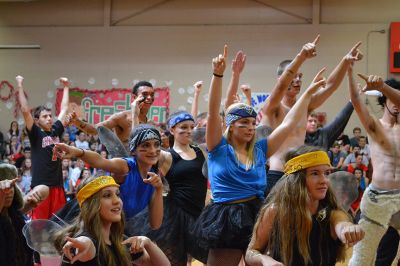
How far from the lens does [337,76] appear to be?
438 centimetres

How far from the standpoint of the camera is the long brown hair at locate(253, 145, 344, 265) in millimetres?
2758

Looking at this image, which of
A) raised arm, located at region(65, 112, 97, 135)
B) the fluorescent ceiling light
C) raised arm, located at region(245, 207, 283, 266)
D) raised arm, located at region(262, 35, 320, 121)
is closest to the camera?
raised arm, located at region(245, 207, 283, 266)

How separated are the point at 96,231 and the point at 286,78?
180 centimetres

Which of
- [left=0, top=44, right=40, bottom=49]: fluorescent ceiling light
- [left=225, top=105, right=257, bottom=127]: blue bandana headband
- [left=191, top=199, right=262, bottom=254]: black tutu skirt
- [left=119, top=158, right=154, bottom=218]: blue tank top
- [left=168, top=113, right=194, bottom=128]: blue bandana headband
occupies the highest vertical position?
[left=0, top=44, right=40, bottom=49]: fluorescent ceiling light

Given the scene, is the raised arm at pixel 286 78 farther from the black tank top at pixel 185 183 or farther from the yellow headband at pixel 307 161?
the yellow headband at pixel 307 161

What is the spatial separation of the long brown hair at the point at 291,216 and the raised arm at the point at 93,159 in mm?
952

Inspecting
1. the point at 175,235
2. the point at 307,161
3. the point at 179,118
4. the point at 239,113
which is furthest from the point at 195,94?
the point at 307,161

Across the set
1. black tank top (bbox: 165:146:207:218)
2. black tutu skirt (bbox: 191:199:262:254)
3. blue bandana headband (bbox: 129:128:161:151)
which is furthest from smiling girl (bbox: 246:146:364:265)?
black tank top (bbox: 165:146:207:218)

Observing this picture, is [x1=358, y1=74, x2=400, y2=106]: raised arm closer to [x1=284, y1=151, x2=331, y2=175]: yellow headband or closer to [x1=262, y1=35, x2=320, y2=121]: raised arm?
[x1=262, y1=35, x2=320, y2=121]: raised arm

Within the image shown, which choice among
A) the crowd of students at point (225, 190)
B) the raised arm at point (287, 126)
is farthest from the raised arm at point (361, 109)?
the raised arm at point (287, 126)

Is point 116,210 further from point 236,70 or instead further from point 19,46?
point 19,46

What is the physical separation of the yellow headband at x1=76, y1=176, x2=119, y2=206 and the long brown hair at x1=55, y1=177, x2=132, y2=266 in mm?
20

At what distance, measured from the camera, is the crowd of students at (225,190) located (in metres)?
2.79

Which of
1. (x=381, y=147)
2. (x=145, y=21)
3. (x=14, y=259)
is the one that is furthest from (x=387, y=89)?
(x=145, y=21)
